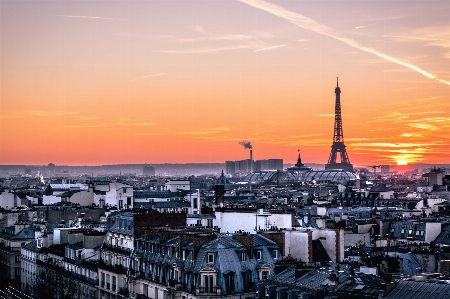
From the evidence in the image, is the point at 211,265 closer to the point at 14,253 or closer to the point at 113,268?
the point at 113,268

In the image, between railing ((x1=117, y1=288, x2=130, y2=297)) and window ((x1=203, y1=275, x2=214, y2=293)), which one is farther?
railing ((x1=117, y1=288, x2=130, y2=297))

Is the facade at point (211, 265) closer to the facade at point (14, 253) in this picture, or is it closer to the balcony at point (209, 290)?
the balcony at point (209, 290)

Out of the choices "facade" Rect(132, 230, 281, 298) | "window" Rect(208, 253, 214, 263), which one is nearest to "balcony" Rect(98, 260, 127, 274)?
"facade" Rect(132, 230, 281, 298)

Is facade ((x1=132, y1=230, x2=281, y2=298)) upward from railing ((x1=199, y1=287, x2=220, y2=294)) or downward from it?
upward

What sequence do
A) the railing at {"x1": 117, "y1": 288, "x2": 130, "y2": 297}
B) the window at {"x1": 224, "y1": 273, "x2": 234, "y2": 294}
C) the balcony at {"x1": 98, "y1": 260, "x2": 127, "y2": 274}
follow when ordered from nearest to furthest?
1. the window at {"x1": 224, "y1": 273, "x2": 234, "y2": 294}
2. the railing at {"x1": 117, "y1": 288, "x2": 130, "y2": 297}
3. the balcony at {"x1": 98, "y1": 260, "x2": 127, "y2": 274}

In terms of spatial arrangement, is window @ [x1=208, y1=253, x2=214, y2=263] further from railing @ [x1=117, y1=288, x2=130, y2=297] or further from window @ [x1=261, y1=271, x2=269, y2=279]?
railing @ [x1=117, y1=288, x2=130, y2=297]

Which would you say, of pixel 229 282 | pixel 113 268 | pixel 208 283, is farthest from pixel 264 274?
pixel 113 268

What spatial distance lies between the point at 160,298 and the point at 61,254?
27886mm

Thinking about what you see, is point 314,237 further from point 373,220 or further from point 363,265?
point 373,220

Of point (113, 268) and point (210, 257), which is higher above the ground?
point (210, 257)

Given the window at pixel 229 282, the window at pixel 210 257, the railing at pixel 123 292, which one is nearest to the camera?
the window at pixel 229 282

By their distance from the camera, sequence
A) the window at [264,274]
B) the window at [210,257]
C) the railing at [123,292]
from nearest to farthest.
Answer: the window at [210,257]
the window at [264,274]
the railing at [123,292]

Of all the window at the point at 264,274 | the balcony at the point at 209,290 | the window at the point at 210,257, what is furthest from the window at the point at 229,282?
the window at the point at 264,274

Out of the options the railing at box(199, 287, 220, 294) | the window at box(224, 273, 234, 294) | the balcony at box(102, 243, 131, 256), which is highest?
the balcony at box(102, 243, 131, 256)
